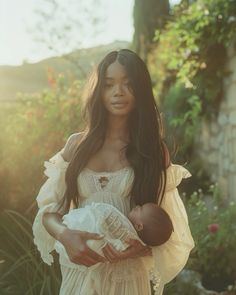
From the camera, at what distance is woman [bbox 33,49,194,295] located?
2.27 metres

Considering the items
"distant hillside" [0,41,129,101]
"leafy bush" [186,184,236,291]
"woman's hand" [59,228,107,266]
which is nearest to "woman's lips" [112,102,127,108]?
"woman's hand" [59,228,107,266]

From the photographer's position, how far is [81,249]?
2.08m

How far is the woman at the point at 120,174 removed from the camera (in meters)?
2.27

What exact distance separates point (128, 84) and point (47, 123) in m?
3.56

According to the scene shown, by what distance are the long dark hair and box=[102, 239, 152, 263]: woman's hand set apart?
0.59 feet

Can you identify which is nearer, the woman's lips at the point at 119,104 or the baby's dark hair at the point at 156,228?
the baby's dark hair at the point at 156,228

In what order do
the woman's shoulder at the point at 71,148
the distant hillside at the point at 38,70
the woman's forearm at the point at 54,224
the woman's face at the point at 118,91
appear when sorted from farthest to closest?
the distant hillside at the point at 38,70, the woman's shoulder at the point at 71,148, the woman's face at the point at 118,91, the woman's forearm at the point at 54,224

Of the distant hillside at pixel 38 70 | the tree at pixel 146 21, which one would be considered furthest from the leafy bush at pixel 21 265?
the distant hillside at pixel 38 70

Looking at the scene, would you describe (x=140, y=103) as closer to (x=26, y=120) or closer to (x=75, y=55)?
(x=26, y=120)

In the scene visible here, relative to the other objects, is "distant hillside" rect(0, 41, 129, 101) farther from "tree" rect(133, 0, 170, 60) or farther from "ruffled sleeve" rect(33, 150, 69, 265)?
"ruffled sleeve" rect(33, 150, 69, 265)

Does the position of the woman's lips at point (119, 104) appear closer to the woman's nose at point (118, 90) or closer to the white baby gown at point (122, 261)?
the woman's nose at point (118, 90)

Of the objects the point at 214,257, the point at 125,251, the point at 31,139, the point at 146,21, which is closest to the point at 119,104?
the point at 125,251

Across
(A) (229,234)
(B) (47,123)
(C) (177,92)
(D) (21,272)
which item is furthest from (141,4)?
(D) (21,272)

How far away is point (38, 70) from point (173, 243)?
568 inches
